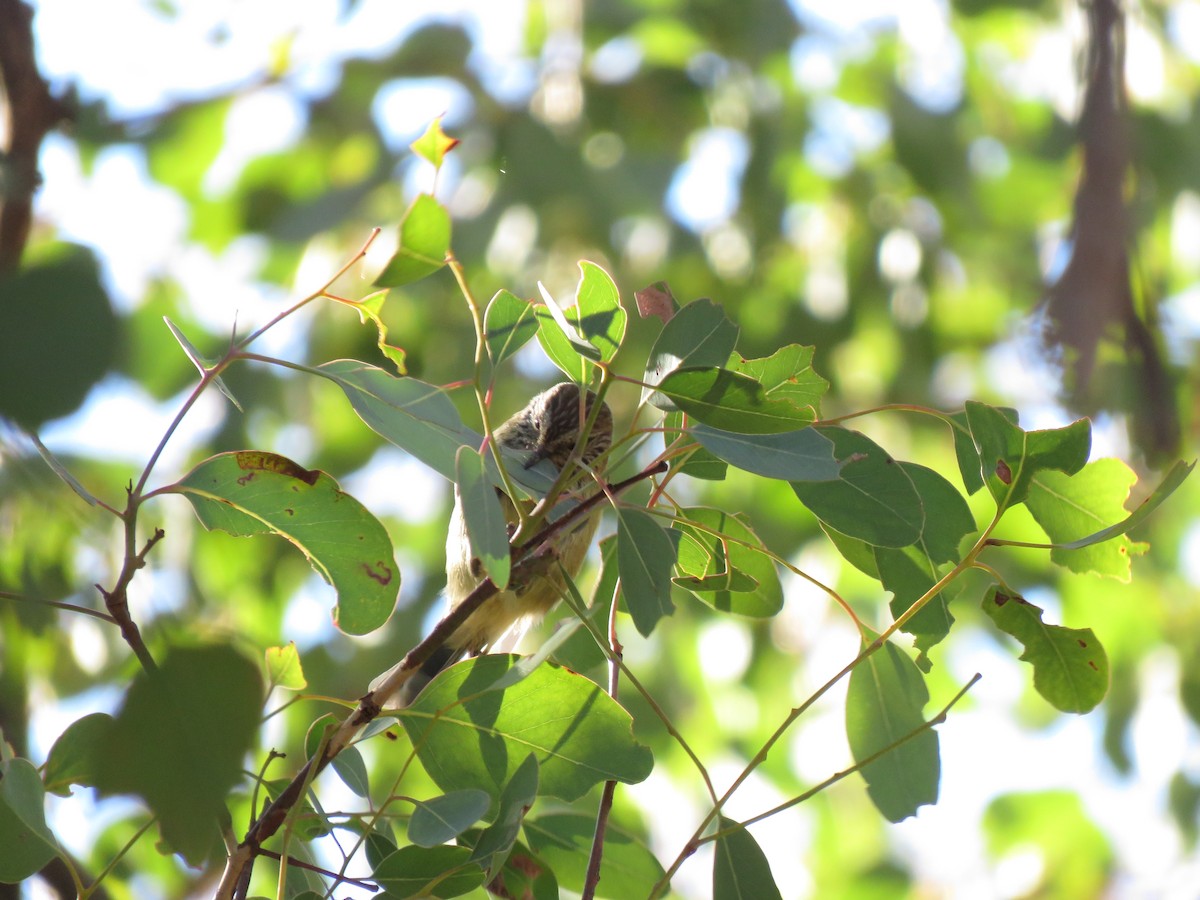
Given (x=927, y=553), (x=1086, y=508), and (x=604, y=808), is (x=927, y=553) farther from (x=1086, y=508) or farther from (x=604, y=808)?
(x=604, y=808)

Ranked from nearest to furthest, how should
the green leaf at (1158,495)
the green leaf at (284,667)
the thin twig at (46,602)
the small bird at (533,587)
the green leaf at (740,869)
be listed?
the thin twig at (46,602)
the green leaf at (1158,495)
the green leaf at (740,869)
the green leaf at (284,667)
the small bird at (533,587)

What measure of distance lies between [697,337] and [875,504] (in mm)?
319

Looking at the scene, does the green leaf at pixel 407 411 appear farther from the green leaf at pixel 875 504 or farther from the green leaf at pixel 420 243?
the green leaf at pixel 875 504

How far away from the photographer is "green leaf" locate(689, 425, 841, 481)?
1.35m

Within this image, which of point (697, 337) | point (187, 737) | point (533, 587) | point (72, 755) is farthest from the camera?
point (533, 587)

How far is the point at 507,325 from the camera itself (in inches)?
59.5

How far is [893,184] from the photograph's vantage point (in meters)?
6.50

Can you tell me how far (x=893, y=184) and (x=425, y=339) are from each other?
259cm

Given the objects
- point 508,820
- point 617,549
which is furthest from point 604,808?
point 617,549

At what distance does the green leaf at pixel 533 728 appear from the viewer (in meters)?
1.55

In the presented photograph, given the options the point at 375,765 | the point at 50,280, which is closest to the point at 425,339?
the point at 375,765

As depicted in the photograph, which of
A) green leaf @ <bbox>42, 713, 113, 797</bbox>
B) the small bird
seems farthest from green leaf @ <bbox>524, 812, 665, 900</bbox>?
the small bird

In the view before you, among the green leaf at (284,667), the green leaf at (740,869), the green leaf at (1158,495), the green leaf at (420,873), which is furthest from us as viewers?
the green leaf at (284,667)

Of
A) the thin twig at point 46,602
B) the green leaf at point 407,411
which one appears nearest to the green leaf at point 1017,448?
the green leaf at point 407,411
